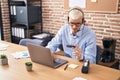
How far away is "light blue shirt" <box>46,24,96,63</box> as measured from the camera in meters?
2.07

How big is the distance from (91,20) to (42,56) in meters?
1.81

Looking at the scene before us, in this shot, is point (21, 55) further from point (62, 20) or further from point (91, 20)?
point (62, 20)

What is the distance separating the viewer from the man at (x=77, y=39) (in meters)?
2.05

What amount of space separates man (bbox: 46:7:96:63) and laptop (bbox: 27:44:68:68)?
0.77 feet

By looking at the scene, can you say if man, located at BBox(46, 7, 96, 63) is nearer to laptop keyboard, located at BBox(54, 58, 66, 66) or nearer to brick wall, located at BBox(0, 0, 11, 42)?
laptop keyboard, located at BBox(54, 58, 66, 66)

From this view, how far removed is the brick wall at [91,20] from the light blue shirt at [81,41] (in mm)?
978

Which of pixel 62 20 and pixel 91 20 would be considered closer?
pixel 91 20

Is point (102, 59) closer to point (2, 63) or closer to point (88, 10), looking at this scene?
point (88, 10)

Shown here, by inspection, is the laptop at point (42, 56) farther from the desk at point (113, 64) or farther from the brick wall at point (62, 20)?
the brick wall at point (62, 20)

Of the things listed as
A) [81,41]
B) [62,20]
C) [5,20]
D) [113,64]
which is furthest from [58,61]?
[5,20]

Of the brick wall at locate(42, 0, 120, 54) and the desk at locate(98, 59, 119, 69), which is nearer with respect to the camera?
the desk at locate(98, 59, 119, 69)

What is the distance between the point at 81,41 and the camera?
89.2 inches

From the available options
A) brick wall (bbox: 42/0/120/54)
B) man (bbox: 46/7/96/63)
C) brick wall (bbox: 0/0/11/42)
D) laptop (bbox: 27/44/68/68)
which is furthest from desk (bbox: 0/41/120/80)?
brick wall (bbox: 0/0/11/42)

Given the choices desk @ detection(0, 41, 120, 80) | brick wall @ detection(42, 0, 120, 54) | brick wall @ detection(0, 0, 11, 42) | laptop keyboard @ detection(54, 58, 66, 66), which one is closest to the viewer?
desk @ detection(0, 41, 120, 80)
